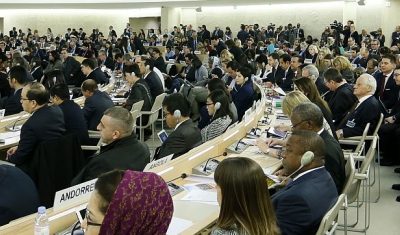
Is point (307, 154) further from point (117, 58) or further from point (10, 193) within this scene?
point (117, 58)

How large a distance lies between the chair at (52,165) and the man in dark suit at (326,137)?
1928 millimetres

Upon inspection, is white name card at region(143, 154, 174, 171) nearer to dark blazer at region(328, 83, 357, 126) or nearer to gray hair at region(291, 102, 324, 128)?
gray hair at region(291, 102, 324, 128)

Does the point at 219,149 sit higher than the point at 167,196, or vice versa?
the point at 167,196

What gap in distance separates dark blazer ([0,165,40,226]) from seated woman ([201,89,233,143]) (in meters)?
2.62

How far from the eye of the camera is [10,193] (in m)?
2.94

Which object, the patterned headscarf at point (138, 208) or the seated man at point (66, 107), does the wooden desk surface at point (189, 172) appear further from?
the seated man at point (66, 107)

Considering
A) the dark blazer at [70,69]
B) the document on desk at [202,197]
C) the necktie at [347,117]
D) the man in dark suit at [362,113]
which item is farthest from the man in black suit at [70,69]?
the document on desk at [202,197]

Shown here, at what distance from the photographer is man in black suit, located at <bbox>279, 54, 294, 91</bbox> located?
9492 millimetres

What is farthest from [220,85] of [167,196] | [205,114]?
[167,196]

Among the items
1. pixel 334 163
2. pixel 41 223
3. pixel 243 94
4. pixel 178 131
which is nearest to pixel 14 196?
pixel 41 223

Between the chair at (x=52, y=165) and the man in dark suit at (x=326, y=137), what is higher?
the man in dark suit at (x=326, y=137)

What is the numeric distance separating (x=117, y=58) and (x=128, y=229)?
1122 centimetres

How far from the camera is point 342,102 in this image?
22.0 feet

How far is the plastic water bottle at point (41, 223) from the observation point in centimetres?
258
